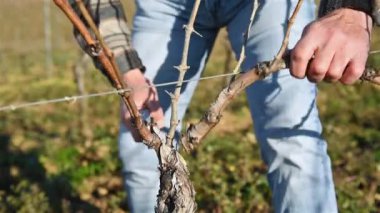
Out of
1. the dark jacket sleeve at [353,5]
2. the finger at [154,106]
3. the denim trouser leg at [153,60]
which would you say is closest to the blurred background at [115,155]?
the denim trouser leg at [153,60]

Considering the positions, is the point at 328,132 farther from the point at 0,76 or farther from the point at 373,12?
the point at 0,76

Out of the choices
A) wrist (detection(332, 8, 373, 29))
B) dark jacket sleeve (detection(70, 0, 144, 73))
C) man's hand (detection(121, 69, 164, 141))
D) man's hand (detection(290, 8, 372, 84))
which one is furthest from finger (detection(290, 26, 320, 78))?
dark jacket sleeve (detection(70, 0, 144, 73))

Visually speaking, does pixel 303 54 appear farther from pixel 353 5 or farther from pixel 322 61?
pixel 353 5

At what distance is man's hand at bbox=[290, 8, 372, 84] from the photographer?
1.90 m

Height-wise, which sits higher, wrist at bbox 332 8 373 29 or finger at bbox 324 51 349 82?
wrist at bbox 332 8 373 29

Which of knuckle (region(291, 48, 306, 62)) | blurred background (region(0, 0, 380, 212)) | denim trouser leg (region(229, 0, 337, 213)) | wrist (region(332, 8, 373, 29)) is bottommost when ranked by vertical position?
blurred background (region(0, 0, 380, 212))

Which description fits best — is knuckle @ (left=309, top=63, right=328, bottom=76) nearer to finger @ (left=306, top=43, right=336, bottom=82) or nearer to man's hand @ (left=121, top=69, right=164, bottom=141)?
finger @ (left=306, top=43, right=336, bottom=82)

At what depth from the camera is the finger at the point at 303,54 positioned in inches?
74.8

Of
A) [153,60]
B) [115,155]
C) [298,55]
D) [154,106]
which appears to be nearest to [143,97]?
[154,106]

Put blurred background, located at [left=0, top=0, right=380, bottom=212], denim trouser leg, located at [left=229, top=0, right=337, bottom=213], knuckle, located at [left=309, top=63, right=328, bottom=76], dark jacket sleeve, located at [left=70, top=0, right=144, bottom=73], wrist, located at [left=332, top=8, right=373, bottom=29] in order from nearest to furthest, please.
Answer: knuckle, located at [left=309, top=63, right=328, bottom=76] → wrist, located at [left=332, top=8, right=373, bottom=29] → denim trouser leg, located at [left=229, top=0, right=337, bottom=213] → dark jacket sleeve, located at [left=70, top=0, right=144, bottom=73] → blurred background, located at [left=0, top=0, right=380, bottom=212]

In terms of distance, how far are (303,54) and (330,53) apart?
0.07 m

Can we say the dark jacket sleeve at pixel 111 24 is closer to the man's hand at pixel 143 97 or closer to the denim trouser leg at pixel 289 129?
the man's hand at pixel 143 97

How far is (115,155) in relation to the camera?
5.06 m

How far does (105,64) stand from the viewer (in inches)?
70.7
